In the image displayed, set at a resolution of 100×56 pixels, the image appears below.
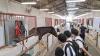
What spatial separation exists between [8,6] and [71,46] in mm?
3347

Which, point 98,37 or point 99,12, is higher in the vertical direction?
point 99,12

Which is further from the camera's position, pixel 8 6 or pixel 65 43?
pixel 8 6

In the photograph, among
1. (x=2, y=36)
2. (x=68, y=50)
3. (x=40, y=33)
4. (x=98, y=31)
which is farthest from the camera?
(x=40, y=33)

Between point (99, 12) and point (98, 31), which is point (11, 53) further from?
point (99, 12)

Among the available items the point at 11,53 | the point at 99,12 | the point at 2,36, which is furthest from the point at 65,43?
the point at 99,12

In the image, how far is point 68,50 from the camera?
3312 millimetres

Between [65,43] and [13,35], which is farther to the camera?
[13,35]

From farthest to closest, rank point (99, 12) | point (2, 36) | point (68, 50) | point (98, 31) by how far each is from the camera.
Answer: point (99, 12) < point (98, 31) < point (2, 36) < point (68, 50)

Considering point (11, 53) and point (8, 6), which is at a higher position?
point (8, 6)

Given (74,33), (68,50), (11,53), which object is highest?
(74,33)

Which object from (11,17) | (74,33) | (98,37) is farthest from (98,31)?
(11,17)

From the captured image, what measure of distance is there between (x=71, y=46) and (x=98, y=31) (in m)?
3.43

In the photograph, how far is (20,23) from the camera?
6.68 metres

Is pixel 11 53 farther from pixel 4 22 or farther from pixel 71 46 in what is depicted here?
pixel 71 46
